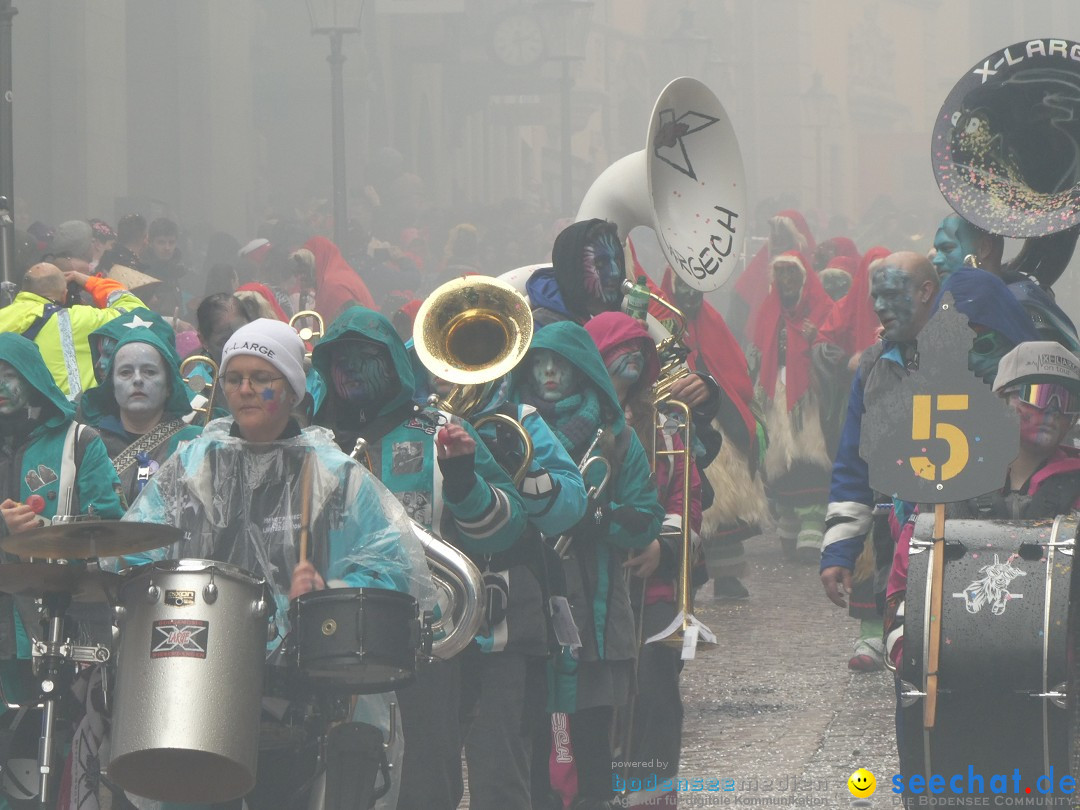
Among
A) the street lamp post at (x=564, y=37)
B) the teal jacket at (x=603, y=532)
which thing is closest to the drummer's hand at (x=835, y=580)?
the teal jacket at (x=603, y=532)

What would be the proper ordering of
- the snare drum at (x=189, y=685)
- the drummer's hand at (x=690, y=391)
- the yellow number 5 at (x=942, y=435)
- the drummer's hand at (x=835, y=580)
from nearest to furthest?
the snare drum at (x=189, y=685), the yellow number 5 at (x=942, y=435), the drummer's hand at (x=835, y=580), the drummer's hand at (x=690, y=391)

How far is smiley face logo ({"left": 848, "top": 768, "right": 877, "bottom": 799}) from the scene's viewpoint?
7.47 metres

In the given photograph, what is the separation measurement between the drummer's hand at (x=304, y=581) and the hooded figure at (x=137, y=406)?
1734 millimetres

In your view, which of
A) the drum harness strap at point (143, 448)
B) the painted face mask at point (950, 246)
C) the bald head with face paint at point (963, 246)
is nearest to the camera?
the drum harness strap at point (143, 448)

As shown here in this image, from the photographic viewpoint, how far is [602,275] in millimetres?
8273

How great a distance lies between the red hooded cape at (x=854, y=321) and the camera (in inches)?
538

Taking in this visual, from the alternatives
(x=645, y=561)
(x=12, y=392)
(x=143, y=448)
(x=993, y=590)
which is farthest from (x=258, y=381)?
(x=645, y=561)

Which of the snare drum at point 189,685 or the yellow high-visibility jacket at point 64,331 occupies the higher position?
the yellow high-visibility jacket at point 64,331

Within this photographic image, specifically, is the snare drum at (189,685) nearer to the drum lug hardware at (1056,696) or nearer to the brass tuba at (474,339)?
the brass tuba at (474,339)

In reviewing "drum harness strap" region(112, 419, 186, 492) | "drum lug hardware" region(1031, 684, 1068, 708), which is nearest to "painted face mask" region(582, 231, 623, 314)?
"drum harness strap" region(112, 419, 186, 492)

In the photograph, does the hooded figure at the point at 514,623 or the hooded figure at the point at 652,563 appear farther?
the hooded figure at the point at 652,563

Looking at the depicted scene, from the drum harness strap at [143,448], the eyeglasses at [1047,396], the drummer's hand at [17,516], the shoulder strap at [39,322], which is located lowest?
the drummer's hand at [17,516]

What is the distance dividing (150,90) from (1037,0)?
41680 mm

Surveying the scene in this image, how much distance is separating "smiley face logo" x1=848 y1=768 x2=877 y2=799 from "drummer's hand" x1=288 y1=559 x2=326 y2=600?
280 cm
